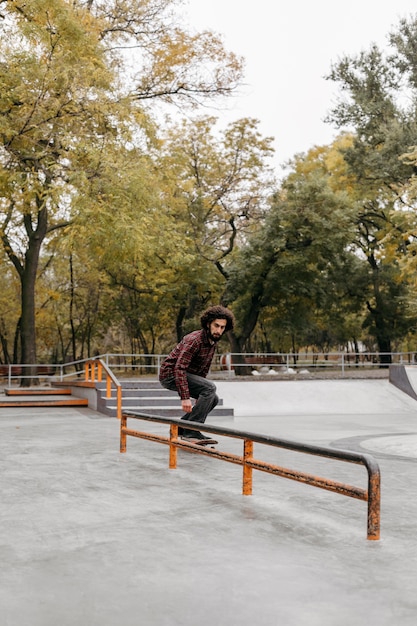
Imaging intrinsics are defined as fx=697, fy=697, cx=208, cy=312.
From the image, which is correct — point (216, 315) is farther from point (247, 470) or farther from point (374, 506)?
point (374, 506)

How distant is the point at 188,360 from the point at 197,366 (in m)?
0.29

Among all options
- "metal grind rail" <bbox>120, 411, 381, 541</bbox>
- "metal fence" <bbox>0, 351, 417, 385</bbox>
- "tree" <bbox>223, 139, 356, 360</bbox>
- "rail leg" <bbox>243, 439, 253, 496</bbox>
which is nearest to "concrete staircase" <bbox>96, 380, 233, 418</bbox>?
"metal fence" <bbox>0, 351, 417, 385</bbox>

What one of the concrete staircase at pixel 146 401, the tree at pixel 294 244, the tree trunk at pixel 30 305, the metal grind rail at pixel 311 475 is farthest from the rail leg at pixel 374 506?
the tree at pixel 294 244

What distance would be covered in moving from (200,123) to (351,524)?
30.8 metres

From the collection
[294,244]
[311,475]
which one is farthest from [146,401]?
[294,244]

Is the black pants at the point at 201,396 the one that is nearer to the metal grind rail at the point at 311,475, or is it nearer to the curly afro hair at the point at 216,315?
the curly afro hair at the point at 216,315

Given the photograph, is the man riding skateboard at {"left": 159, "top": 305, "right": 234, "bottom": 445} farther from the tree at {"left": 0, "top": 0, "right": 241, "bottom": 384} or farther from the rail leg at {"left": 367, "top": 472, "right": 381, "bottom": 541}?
the tree at {"left": 0, "top": 0, "right": 241, "bottom": 384}

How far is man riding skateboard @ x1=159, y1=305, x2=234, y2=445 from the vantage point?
26.3 feet

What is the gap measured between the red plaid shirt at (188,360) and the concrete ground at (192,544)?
1.02 m

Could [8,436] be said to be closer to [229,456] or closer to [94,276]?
[229,456]

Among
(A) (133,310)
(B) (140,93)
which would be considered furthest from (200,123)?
(A) (133,310)

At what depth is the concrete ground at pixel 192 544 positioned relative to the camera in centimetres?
336

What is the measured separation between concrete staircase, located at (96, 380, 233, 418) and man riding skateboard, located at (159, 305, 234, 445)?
23.1ft

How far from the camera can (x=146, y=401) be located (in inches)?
657
